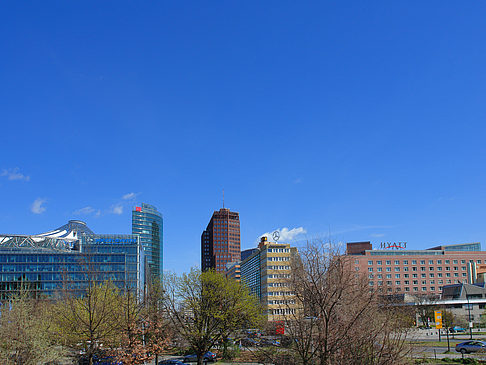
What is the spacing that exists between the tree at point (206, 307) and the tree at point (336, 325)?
93.9ft

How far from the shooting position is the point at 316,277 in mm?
15930

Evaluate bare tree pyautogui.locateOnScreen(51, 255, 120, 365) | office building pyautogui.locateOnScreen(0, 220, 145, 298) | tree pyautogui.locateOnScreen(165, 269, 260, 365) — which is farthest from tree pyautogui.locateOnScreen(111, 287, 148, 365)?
office building pyautogui.locateOnScreen(0, 220, 145, 298)

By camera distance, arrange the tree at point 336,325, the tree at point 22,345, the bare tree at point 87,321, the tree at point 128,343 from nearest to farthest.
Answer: the tree at point 336,325
the tree at point 22,345
the tree at point 128,343
the bare tree at point 87,321

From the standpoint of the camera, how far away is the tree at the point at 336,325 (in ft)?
48.5

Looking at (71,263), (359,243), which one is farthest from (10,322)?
(359,243)

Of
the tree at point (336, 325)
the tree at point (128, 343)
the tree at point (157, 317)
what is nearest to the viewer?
the tree at point (336, 325)

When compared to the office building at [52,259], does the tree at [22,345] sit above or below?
below

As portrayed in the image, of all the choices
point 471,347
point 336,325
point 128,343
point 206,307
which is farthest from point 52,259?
point 336,325

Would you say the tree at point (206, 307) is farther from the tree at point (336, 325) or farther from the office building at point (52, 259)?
the office building at point (52, 259)

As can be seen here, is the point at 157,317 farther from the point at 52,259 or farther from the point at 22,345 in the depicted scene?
the point at 52,259

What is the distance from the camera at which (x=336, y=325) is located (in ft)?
50.2

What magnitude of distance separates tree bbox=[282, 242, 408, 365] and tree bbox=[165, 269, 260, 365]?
2862 centimetres

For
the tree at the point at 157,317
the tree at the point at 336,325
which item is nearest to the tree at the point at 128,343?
the tree at the point at 157,317

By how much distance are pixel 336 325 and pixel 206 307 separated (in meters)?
32.2
